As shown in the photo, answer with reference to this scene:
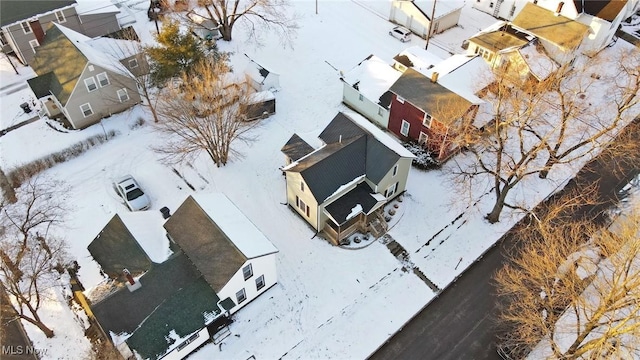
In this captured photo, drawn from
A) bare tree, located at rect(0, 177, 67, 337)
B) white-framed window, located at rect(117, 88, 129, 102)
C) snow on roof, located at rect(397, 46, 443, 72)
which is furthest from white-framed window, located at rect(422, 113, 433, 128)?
bare tree, located at rect(0, 177, 67, 337)

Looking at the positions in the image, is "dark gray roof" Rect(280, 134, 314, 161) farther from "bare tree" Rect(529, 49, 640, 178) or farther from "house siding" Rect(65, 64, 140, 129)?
"bare tree" Rect(529, 49, 640, 178)


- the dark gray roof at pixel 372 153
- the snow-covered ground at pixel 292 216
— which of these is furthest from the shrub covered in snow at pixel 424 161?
the dark gray roof at pixel 372 153

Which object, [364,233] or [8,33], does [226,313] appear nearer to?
[364,233]

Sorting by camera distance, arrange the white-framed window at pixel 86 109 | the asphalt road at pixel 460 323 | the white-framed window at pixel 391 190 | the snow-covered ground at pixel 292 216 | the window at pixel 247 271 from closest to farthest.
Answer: the window at pixel 247 271
the asphalt road at pixel 460 323
the snow-covered ground at pixel 292 216
the white-framed window at pixel 391 190
the white-framed window at pixel 86 109

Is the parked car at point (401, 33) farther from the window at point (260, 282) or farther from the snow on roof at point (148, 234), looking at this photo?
the snow on roof at point (148, 234)

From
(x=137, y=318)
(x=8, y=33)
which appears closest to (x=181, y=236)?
(x=137, y=318)

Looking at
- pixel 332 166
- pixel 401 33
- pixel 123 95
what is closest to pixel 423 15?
pixel 401 33

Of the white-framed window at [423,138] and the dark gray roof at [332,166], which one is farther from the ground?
the dark gray roof at [332,166]
